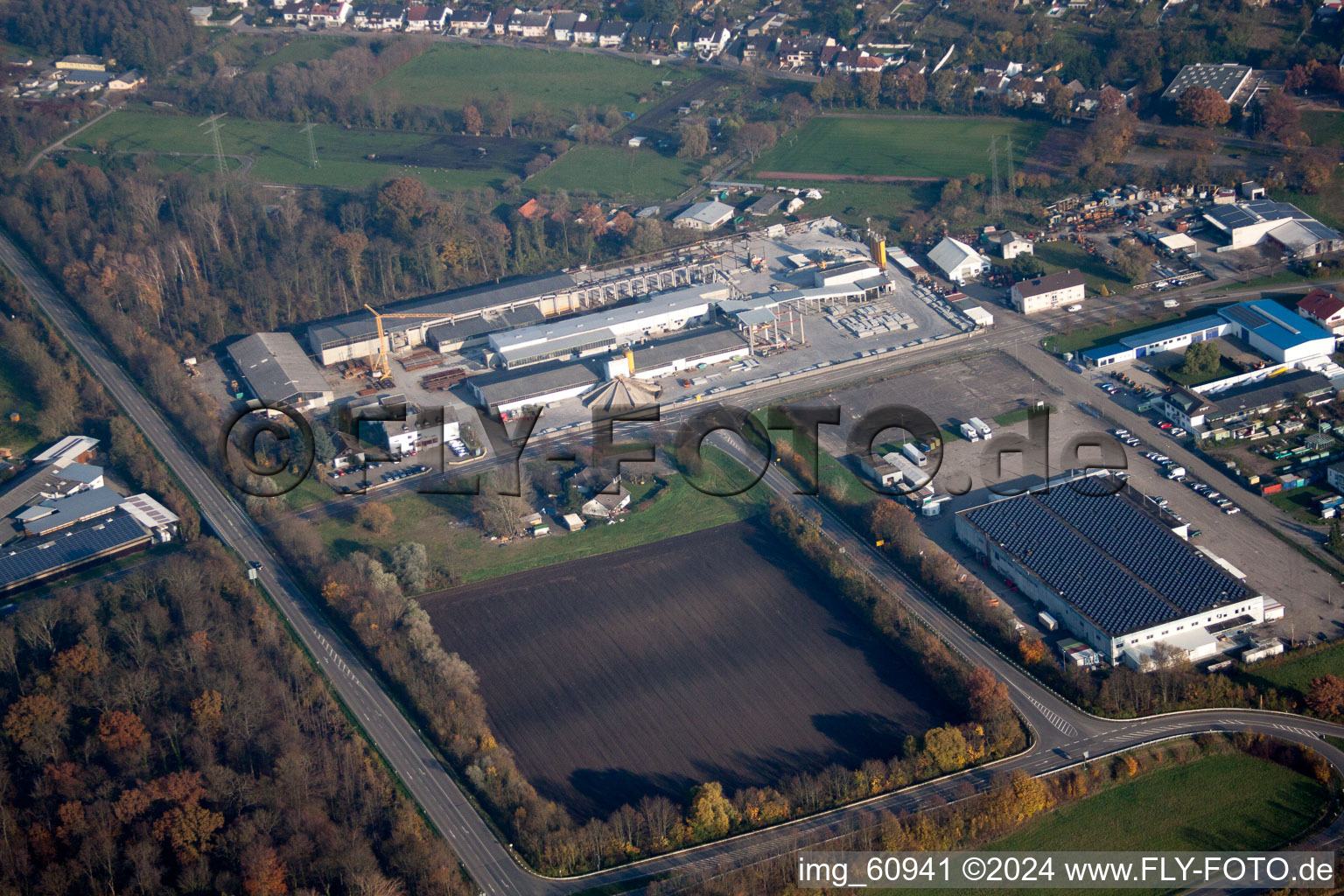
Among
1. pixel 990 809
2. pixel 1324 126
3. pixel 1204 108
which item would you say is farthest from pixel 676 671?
pixel 1324 126

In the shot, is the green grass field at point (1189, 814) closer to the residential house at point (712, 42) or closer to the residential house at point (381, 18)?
the residential house at point (712, 42)

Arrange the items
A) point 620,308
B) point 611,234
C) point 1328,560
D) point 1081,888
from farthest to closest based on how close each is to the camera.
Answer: point 611,234 → point 620,308 → point 1328,560 → point 1081,888

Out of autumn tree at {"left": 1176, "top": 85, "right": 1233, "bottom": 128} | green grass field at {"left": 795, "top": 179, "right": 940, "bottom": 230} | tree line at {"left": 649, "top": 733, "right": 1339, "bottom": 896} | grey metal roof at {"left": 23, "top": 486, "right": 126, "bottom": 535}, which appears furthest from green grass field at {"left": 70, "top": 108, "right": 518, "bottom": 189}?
tree line at {"left": 649, "top": 733, "right": 1339, "bottom": 896}

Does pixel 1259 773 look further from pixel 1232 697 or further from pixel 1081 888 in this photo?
pixel 1081 888

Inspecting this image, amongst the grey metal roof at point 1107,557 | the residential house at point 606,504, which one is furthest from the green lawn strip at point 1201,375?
the residential house at point 606,504

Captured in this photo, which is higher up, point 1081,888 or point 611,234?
point 611,234

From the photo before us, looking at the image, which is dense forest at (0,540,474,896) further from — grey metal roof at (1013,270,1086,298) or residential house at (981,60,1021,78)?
residential house at (981,60,1021,78)

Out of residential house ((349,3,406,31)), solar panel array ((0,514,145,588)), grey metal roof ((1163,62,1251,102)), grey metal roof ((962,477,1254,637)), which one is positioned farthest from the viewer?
residential house ((349,3,406,31))

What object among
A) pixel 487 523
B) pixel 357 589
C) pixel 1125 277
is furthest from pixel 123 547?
pixel 1125 277
